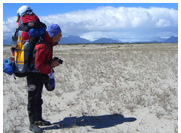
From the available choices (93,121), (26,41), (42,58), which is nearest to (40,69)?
(42,58)

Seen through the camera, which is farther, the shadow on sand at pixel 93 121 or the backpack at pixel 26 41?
the shadow on sand at pixel 93 121

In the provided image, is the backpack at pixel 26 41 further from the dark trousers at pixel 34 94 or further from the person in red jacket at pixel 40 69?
the dark trousers at pixel 34 94

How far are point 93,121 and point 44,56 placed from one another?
6.70 ft

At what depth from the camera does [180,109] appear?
3791 millimetres

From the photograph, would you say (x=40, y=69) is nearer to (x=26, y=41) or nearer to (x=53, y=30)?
(x=26, y=41)

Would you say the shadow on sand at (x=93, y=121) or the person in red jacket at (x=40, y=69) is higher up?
the person in red jacket at (x=40, y=69)

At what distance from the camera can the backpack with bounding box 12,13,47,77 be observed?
10.7 feet

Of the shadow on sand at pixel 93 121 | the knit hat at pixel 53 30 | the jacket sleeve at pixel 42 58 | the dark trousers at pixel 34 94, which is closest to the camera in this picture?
the jacket sleeve at pixel 42 58

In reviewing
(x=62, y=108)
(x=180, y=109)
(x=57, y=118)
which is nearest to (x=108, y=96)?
(x=62, y=108)

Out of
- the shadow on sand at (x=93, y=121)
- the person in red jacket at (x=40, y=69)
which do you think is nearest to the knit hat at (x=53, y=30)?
the person in red jacket at (x=40, y=69)

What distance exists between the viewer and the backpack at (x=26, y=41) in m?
3.25

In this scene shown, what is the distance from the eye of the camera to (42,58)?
323cm

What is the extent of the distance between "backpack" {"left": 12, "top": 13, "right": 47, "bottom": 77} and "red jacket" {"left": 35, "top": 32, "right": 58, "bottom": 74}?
15cm

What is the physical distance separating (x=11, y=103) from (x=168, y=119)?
177 inches
